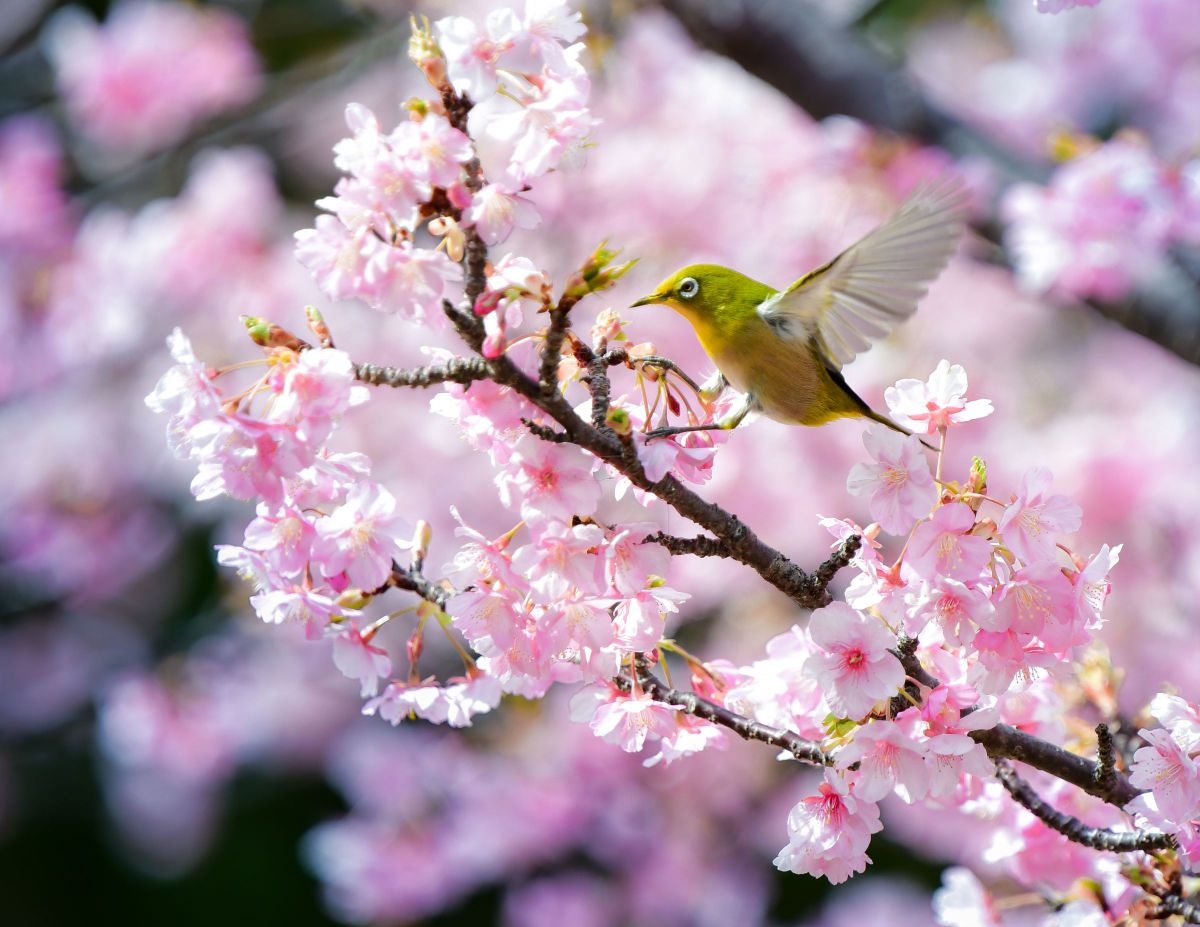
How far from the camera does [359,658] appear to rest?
1318 millimetres

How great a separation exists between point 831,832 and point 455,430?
1.89 metres

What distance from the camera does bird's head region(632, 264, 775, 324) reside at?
5.06 feet

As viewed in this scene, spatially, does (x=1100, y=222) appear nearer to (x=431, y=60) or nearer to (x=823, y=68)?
(x=823, y=68)

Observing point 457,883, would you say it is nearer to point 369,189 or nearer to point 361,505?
point 361,505

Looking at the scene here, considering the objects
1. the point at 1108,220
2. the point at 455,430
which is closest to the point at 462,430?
the point at 455,430

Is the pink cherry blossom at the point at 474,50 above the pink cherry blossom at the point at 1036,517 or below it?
above

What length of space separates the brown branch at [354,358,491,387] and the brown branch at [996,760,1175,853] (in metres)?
0.74

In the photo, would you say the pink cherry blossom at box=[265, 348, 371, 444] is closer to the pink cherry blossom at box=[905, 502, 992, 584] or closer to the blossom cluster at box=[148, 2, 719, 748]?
the blossom cluster at box=[148, 2, 719, 748]

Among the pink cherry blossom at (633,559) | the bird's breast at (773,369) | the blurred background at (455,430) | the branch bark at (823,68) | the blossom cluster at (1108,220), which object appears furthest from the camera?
the blurred background at (455,430)

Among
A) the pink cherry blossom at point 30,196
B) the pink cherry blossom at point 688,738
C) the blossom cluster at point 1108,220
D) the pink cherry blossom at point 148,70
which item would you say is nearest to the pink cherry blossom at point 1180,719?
the pink cherry blossom at point 688,738

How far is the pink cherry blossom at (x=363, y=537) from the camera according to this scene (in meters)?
1.21

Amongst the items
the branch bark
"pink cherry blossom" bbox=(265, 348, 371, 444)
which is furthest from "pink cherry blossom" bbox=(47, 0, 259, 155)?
"pink cherry blossom" bbox=(265, 348, 371, 444)

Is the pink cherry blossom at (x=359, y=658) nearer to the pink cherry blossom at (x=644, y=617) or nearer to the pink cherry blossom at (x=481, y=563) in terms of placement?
the pink cherry blossom at (x=481, y=563)

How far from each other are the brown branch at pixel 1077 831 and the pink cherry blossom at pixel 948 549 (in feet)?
1.03
